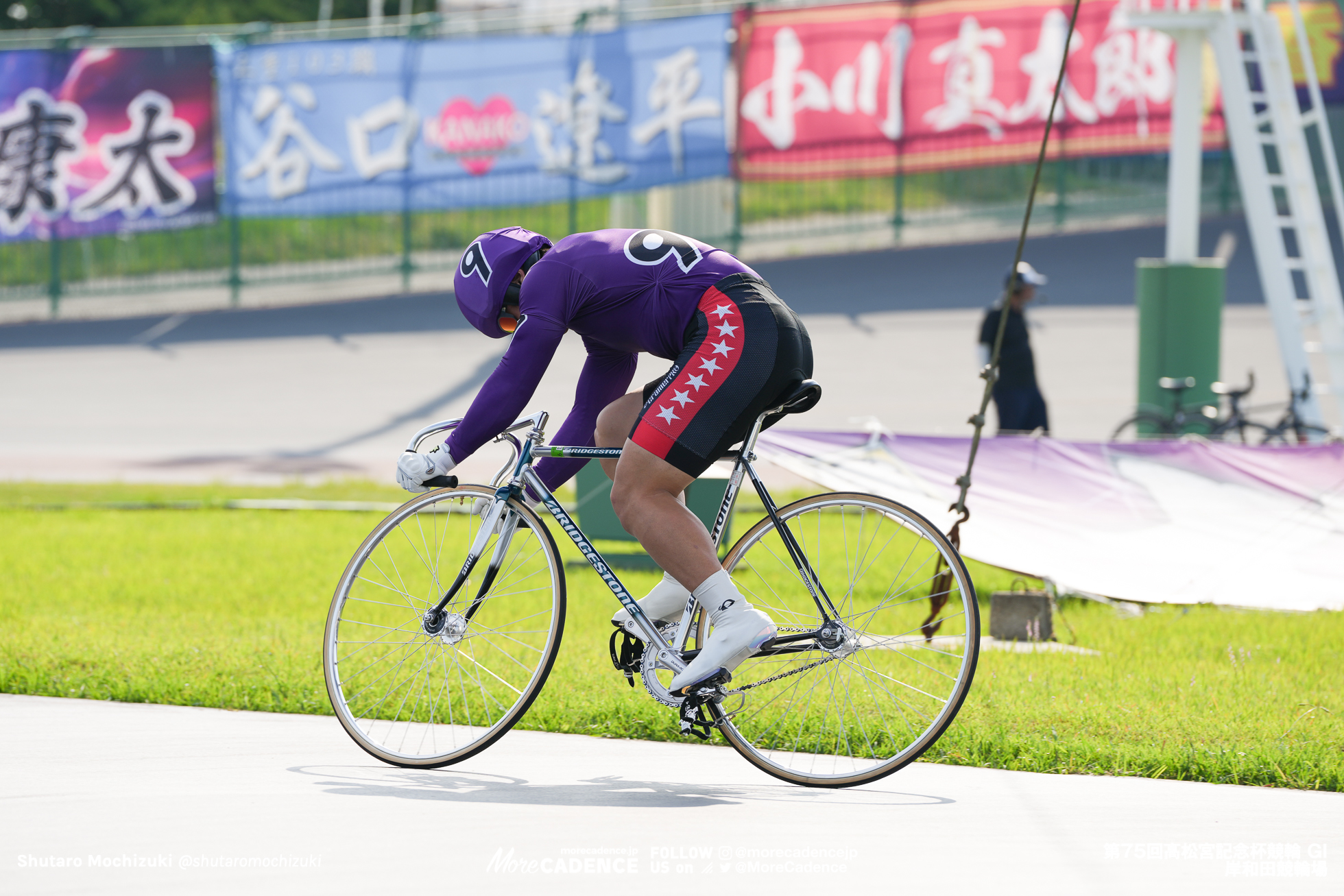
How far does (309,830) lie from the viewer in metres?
4.02

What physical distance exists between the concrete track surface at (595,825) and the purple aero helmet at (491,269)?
1448 mm

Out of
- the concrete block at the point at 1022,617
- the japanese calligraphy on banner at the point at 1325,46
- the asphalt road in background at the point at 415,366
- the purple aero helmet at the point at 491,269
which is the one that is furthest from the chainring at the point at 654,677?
the japanese calligraphy on banner at the point at 1325,46

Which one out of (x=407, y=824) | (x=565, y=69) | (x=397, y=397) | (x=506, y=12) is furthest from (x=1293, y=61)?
(x=407, y=824)

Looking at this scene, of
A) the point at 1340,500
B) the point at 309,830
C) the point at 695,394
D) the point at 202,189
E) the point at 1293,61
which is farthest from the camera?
the point at 202,189

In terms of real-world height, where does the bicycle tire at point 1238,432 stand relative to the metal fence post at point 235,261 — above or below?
below

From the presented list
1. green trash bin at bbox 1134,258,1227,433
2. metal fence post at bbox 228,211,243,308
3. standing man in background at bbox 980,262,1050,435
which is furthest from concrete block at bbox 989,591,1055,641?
metal fence post at bbox 228,211,243,308

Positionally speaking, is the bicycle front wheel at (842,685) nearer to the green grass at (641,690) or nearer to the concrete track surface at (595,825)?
the concrete track surface at (595,825)

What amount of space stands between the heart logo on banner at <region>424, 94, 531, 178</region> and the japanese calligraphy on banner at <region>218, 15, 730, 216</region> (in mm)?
20

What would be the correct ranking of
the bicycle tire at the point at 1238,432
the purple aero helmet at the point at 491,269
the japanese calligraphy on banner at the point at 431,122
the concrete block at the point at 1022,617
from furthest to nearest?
the japanese calligraphy on banner at the point at 431,122, the bicycle tire at the point at 1238,432, the concrete block at the point at 1022,617, the purple aero helmet at the point at 491,269

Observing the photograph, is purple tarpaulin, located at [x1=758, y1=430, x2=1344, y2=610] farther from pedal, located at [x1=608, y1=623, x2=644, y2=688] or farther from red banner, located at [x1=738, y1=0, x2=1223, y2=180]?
red banner, located at [x1=738, y1=0, x2=1223, y2=180]

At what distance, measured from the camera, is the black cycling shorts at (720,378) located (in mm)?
4480

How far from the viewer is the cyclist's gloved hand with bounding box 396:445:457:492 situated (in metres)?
4.59

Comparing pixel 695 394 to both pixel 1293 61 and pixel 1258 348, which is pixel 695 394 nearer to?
pixel 1258 348

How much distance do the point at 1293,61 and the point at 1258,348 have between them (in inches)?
205
